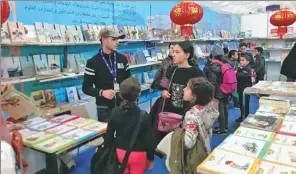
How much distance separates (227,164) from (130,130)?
0.74 meters

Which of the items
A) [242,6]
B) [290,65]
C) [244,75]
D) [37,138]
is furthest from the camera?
[242,6]

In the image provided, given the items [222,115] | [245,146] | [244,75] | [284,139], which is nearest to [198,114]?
[245,146]

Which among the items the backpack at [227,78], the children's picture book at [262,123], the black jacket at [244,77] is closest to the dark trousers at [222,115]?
the backpack at [227,78]

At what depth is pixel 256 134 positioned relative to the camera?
201 cm

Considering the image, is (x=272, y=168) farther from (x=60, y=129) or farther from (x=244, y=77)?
(x=244, y=77)

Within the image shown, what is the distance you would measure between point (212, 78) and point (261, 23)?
7.14 meters

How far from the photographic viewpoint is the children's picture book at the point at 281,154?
5.04ft

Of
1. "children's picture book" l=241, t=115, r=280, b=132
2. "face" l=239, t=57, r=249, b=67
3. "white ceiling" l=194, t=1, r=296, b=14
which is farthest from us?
"white ceiling" l=194, t=1, r=296, b=14

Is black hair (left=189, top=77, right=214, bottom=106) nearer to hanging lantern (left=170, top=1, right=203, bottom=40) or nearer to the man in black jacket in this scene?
the man in black jacket

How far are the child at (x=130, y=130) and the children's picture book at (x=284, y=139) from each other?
36.9 inches

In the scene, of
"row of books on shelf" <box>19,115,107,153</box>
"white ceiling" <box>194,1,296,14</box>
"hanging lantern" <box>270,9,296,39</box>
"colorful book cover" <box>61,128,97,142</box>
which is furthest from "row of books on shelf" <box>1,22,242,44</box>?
"white ceiling" <box>194,1,296,14</box>

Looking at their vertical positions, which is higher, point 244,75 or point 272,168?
point 244,75

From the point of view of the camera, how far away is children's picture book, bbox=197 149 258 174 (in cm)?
142

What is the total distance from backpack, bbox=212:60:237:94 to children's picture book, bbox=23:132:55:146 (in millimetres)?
3002
